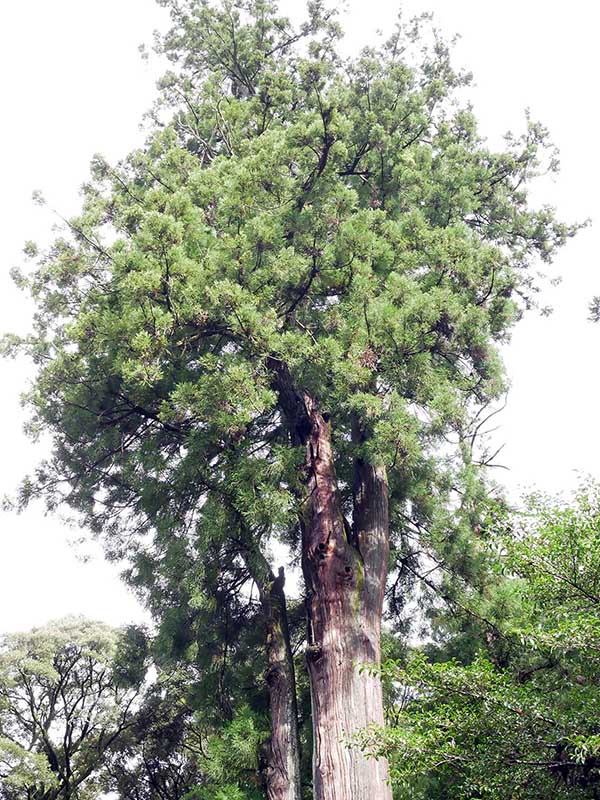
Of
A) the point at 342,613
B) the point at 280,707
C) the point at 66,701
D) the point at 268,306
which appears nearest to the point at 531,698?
the point at 342,613

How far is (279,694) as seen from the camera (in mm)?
6086

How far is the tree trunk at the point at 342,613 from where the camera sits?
4617 millimetres

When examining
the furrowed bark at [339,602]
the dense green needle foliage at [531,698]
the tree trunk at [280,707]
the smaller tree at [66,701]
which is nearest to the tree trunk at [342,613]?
the furrowed bark at [339,602]

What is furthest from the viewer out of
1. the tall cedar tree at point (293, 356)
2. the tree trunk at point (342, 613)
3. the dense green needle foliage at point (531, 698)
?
the tall cedar tree at point (293, 356)

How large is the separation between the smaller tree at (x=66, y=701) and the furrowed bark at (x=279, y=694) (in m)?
9.74

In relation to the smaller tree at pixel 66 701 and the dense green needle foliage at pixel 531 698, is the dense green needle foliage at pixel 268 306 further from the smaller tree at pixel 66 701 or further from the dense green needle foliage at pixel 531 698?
the smaller tree at pixel 66 701

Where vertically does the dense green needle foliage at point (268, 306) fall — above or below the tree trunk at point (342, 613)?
above

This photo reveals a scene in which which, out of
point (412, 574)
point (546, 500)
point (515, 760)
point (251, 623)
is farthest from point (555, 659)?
point (251, 623)

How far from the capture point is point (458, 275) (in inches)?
237

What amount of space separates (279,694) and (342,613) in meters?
→ 1.39

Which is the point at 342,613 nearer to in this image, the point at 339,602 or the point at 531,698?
the point at 339,602

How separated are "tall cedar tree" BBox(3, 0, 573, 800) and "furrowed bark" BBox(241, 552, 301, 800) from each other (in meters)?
0.02

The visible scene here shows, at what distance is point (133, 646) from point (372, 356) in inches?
194

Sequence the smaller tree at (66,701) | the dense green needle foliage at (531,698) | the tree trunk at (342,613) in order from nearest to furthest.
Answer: the dense green needle foliage at (531,698) → the tree trunk at (342,613) → the smaller tree at (66,701)
